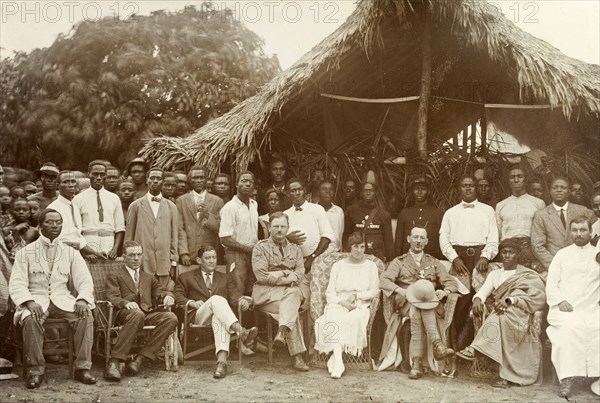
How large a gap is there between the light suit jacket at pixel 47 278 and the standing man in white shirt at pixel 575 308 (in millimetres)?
4028

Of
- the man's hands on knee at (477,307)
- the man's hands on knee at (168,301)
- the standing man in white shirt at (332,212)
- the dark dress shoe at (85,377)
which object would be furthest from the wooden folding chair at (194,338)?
the man's hands on knee at (477,307)

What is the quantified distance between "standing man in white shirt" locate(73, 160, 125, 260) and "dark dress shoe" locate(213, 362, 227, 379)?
1536mm

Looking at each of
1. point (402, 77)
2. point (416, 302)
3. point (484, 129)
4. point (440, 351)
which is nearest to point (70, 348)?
point (416, 302)

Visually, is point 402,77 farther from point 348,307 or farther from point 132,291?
point 132,291

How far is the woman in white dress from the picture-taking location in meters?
6.24

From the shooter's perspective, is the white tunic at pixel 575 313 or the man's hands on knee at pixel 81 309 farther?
the man's hands on knee at pixel 81 309

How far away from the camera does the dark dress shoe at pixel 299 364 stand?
20.5 ft

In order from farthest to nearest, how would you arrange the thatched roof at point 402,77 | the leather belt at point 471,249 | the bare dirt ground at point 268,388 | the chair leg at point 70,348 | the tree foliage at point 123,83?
the tree foliage at point 123,83 < the thatched roof at point 402,77 < the leather belt at point 471,249 < the chair leg at point 70,348 < the bare dirt ground at point 268,388

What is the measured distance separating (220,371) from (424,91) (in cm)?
380

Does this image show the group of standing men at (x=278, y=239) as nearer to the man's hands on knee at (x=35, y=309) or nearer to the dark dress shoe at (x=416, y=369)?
the man's hands on knee at (x=35, y=309)

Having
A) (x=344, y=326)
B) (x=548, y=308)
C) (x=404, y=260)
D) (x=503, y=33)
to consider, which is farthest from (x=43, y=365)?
(x=503, y=33)

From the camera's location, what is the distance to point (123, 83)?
1194 cm

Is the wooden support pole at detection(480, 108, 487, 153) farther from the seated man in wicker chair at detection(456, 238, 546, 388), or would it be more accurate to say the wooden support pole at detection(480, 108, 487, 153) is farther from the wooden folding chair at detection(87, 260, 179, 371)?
the wooden folding chair at detection(87, 260, 179, 371)

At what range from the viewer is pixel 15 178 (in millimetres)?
7715
